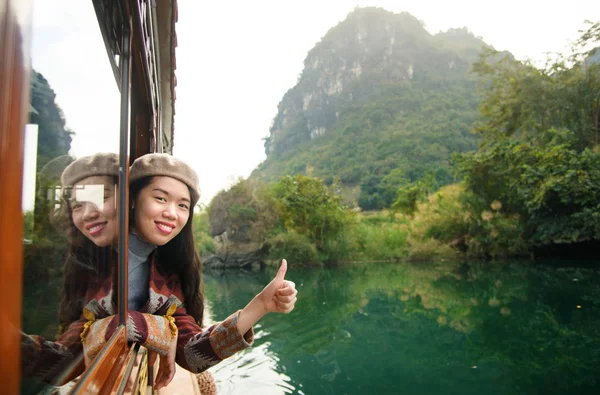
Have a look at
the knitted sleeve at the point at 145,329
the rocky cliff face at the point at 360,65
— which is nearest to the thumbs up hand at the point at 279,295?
the knitted sleeve at the point at 145,329

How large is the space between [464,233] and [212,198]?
9.03 metres

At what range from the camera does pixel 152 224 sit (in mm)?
1053

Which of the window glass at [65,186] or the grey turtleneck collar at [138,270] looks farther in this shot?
the grey turtleneck collar at [138,270]

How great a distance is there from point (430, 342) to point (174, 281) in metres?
4.14

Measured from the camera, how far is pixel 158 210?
3.45 feet

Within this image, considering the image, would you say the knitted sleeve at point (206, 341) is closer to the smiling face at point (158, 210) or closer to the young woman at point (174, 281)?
the young woman at point (174, 281)

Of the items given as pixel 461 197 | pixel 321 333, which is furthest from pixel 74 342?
pixel 461 197

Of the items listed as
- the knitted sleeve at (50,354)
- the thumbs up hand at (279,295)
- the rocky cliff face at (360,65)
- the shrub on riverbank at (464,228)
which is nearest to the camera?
the knitted sleeve at (50,354)

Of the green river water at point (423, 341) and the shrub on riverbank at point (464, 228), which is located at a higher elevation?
the shrub on riverbank at point (464, 228)

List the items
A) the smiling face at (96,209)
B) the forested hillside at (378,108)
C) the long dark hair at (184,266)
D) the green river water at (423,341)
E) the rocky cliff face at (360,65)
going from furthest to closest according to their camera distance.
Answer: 1. the rocky cliff face at (360,65)
2. the forested hillside at (378,108)
3. the green river water at (423,341)
4. the long dark hair at (184,266)
5. the smiling face at (96,209)

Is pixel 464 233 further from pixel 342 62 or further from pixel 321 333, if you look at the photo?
pixel 342 62

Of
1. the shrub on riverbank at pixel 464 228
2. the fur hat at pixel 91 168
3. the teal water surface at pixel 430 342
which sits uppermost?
the fur hat at pixel 91 168

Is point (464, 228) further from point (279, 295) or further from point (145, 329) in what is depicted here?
point (145, 329)

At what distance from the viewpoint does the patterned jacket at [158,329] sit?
0.71 metres
